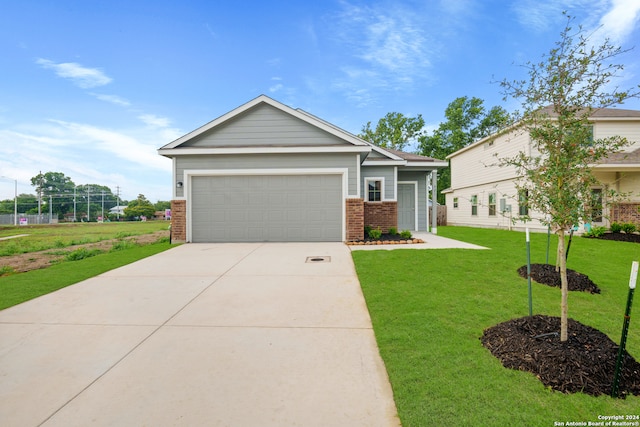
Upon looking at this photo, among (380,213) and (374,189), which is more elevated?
(374,189)

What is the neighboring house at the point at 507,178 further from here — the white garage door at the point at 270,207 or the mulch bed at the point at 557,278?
the white garage door at the point at 270,207

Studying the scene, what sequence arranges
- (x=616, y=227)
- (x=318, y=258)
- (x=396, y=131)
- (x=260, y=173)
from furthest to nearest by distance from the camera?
(x=396, y=131) < (x=616, y=227) < (x=260, y=173) < (x=318, y=258)

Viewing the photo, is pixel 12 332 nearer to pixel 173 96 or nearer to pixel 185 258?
pixel 185 258

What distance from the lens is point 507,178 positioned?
54.3ft

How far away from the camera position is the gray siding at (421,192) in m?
15.0

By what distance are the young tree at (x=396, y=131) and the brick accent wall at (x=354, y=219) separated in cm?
2394

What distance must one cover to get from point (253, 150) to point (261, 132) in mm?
987

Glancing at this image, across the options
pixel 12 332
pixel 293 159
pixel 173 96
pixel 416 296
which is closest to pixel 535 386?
pixel 416 296

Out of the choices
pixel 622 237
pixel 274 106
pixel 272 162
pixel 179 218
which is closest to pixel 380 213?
pixel 272 162

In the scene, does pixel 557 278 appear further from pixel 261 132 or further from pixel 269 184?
pixel 261 132

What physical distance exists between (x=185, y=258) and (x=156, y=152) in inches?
195

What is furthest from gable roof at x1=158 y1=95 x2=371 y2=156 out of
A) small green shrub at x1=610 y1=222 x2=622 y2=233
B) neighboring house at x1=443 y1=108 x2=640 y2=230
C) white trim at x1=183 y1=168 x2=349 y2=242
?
small green shrub at x1=610 y1=222 x2=622 y2=233

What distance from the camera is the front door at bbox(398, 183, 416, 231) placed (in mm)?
15078

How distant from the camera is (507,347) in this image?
301 centimetres
